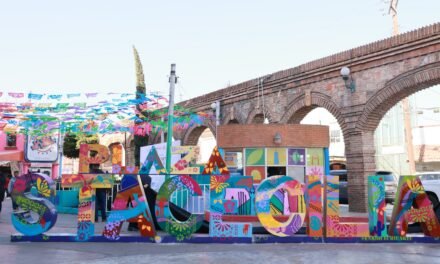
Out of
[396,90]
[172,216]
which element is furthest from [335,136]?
[172,216]

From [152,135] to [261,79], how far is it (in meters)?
11.4

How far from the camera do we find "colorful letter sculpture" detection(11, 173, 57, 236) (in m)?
8.35

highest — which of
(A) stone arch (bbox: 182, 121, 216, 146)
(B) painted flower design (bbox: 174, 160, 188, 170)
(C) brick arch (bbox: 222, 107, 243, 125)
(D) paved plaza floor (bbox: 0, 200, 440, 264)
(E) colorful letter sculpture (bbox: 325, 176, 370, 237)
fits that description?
(C) brick arch (bbox: 222, 107, 243, 125)

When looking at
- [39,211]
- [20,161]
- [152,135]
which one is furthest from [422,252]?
[20,161]

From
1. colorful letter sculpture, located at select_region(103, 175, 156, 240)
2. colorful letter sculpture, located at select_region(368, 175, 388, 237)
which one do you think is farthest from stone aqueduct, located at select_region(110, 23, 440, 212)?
colorful letter sculpture, located at select_region(103, 175, 156, 240)

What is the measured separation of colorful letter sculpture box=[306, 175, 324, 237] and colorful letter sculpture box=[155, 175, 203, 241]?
2187 mm

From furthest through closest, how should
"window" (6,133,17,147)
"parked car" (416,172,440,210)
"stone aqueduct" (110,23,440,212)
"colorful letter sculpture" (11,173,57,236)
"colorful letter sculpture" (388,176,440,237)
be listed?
"window" (6,133,17,147), "stone aqueduct" (110,23,440,212), "parked car" (416,172,440,210), "colorful letter sculpture" (388,176,440,237), "colorful letter sculpture" (11,173,57,236)

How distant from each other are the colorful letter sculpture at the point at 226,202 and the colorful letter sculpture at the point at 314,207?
1206 mm

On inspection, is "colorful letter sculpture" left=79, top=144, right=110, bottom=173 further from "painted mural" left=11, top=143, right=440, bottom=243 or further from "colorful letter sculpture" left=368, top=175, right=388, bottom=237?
"colorful letter sculpture" left=368, top=175, right=388, bottom=237

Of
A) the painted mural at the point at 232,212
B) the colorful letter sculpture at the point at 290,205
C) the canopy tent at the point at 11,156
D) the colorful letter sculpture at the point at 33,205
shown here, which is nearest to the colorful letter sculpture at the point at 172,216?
the painted mural at the point at 232,212

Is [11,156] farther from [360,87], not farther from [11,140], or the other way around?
[360,87]

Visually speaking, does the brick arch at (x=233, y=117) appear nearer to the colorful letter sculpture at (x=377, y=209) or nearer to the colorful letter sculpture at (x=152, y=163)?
the colorful letter sculpture at (x=152, y=163)

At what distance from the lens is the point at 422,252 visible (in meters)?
7.36

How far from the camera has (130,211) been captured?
8.48 m
